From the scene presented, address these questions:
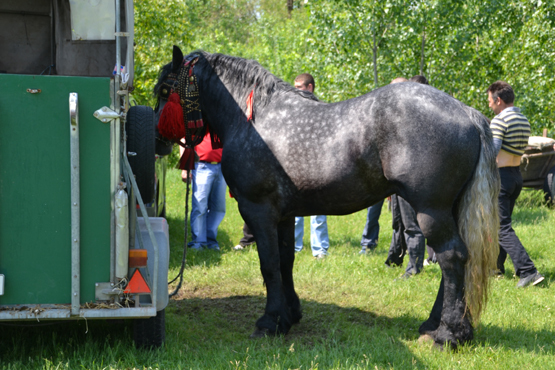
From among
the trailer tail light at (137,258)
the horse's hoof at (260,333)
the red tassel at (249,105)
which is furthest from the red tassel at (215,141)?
the trailer tail light at (137,258)

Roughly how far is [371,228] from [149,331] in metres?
4.45

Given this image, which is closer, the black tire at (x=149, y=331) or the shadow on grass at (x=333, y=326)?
the black tire at (x=149, y=331)

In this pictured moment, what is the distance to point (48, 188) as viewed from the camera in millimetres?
2998

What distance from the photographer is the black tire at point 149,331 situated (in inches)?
144

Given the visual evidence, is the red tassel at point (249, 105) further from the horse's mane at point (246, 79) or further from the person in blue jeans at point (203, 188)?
the person in blue jeans at point (203, 188)

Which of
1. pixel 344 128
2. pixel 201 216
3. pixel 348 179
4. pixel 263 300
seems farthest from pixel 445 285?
pixel 201 216

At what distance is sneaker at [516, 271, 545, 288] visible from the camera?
5.77 meters

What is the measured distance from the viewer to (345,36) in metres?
11.5

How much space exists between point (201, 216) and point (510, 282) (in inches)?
153

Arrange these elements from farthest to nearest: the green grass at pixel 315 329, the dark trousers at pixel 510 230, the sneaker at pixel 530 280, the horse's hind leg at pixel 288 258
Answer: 1. the dark trousers at pixel 510 230
2. the sneaker at pixel 530 280
3. the horse's hind leg at pixel 288 258
4. the green grass at pixel 315 329

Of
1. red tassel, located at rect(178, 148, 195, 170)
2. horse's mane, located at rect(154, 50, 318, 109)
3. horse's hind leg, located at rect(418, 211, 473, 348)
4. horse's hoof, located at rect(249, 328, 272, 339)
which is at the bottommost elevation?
horse's hoof, located at rect(249, 328, 272, 339)

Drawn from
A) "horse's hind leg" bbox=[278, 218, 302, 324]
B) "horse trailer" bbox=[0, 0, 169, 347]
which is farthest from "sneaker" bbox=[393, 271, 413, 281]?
"horse trailer" bbox=[0, 0, 169, 347]

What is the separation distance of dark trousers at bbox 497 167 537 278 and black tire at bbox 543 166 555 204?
571cm

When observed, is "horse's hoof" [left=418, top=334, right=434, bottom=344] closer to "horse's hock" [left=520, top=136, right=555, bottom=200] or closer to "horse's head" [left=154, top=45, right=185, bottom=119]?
"horse's head" [left=154, top=45, right=185, bottom=119]
